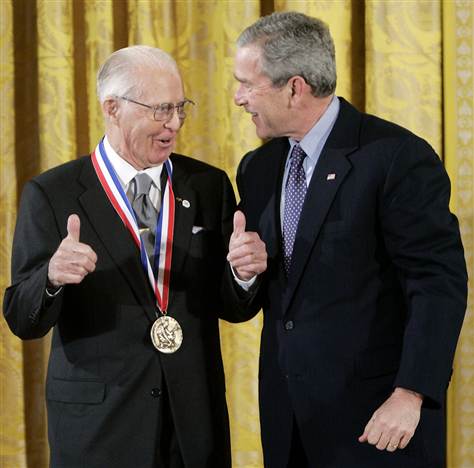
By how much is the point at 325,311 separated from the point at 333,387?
7.8 inches

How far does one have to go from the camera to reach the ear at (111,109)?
2598 mm

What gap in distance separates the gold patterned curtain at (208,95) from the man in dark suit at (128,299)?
1.18 m

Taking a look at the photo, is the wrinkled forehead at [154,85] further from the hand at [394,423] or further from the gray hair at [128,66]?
the hand at [394,423]

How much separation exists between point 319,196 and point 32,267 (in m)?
0.77

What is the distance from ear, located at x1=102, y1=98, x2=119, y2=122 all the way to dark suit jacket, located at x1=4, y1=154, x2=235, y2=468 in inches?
8.0

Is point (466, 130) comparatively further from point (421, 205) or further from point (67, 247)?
point (67, 247)

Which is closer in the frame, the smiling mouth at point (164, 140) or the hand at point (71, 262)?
the hand at point (71, 262)

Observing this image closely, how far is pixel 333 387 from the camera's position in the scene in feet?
8.00

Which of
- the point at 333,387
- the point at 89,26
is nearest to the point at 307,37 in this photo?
the point at 333,387

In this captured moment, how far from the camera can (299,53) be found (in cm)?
258

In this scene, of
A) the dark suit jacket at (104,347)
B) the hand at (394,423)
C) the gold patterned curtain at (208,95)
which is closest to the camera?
the hand at (394,423)

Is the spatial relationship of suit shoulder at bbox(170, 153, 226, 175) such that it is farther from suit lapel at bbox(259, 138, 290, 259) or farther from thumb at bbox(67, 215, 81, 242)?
thumb at bbox(67, 215, 81, 242)

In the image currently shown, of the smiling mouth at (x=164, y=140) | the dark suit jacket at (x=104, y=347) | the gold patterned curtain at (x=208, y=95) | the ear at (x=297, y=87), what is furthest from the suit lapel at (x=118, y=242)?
the gold patterned curtain at (x=208, y=95)

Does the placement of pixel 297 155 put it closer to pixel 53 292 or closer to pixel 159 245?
pixel 159 245
